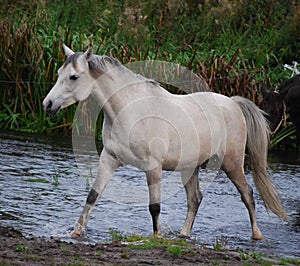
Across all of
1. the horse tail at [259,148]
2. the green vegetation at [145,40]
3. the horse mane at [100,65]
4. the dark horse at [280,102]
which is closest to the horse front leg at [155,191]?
the horse mane at [100,65]

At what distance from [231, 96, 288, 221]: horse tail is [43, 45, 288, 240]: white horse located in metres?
0.17

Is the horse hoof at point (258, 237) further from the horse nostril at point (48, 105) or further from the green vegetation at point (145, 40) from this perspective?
the green vegetation at point (145, 40)

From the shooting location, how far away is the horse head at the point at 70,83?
6816 millimetres

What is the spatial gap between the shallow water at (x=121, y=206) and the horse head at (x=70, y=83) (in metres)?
1.17

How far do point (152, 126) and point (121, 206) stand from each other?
5.86 ft

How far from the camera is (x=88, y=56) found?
22.6ft

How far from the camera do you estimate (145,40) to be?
15.3 metres

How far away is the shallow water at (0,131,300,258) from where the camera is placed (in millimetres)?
7461

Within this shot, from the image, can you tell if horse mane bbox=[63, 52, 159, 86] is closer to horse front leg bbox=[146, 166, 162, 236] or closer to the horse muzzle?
the horse muzzle

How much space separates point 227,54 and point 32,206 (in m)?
7.88

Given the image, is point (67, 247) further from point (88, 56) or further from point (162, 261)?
point (88, 56)

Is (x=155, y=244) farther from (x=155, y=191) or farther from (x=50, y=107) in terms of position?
(x=50, y=107)

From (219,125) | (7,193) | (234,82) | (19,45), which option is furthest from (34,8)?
(219,125)

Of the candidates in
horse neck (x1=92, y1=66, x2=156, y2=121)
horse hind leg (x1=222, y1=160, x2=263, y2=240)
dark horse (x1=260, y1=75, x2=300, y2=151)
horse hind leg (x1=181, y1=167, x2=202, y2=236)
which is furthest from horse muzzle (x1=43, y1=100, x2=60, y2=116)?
dark horse (x1=260, y1=75, x2=300, y2=151)
